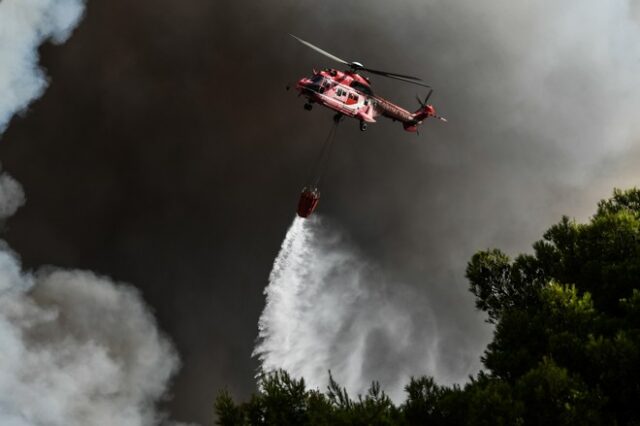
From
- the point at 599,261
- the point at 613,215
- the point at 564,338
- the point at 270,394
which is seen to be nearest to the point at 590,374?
the point at 564,338

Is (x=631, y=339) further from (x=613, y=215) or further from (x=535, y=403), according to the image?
(x=613, y=215)

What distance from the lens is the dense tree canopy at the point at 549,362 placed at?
28078mm

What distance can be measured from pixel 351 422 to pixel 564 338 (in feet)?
39.4

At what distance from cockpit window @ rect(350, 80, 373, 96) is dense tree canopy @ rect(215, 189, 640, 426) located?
25.8 metres

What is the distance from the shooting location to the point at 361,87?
60562 millimetres

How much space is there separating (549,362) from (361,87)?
37.9 meters

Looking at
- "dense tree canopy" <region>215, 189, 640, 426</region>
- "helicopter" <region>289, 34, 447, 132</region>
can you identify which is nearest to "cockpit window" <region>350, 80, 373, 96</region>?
"helicopter" <region>289, 34, 447, 132</region>

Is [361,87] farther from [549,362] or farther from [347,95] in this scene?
[549,362]

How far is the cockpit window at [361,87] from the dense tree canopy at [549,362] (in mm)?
25792

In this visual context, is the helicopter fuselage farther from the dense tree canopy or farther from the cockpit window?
the dense tree canopy

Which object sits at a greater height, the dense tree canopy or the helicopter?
the helicopter

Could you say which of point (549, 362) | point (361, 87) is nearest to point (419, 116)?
point (361, 87)

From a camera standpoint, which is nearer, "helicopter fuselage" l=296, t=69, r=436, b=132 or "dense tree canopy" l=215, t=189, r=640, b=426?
"dense tree canopy" l=215, t=189, r=640, b=426

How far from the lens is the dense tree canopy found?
92.1 feet
